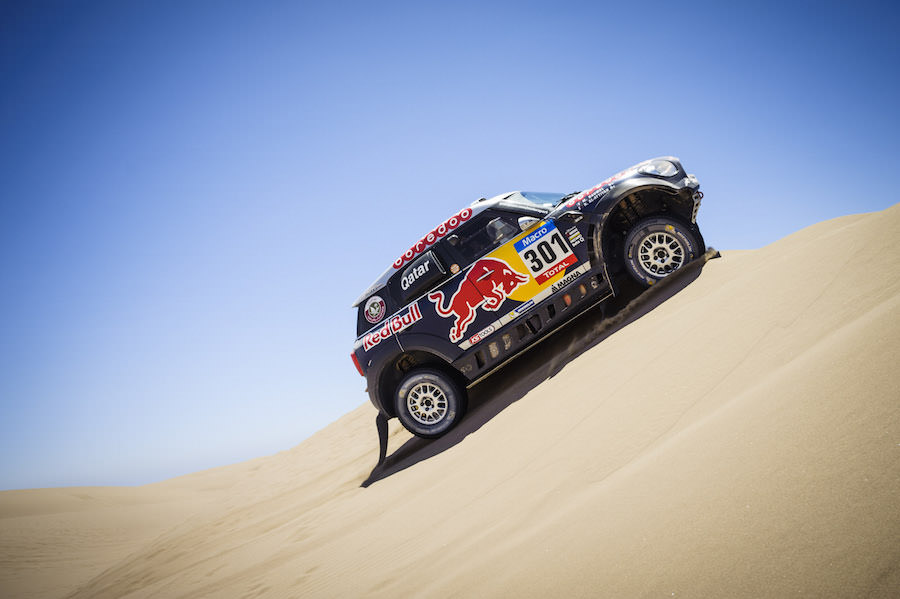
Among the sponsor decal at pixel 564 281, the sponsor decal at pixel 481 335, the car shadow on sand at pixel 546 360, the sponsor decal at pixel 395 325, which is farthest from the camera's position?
the sponsor decal at pixel 395 325

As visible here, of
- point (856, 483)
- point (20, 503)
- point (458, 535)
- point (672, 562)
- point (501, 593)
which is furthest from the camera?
point (20, 503)

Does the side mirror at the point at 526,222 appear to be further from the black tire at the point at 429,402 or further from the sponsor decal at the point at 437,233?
the black tire at the point at 429,402

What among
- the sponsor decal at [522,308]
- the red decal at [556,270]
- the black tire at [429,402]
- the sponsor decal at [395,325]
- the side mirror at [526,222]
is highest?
the side mirror at [526,222]

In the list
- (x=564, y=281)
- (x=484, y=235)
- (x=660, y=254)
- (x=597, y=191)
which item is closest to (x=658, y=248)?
(x=660, y=254)

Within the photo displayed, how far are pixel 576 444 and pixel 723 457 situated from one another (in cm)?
110

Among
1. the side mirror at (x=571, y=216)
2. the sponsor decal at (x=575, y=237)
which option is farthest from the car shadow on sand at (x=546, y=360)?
the side mirror at (x=571, y=216)

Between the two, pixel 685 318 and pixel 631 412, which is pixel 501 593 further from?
pixel 685 318

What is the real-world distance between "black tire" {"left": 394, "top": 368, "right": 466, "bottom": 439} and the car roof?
1.24 meters

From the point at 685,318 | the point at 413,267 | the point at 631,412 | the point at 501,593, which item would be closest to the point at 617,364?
the point at 685,318

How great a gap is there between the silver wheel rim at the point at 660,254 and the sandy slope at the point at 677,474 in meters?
0.49

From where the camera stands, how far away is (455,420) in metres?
5.67

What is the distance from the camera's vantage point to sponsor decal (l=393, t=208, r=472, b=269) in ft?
19.1

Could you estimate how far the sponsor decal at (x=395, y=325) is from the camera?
5754 millimetres

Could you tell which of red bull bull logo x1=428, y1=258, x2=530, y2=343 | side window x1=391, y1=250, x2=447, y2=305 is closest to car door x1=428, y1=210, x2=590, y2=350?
red bull bull logo x1=428, y1=258, x2=530, y2=343
